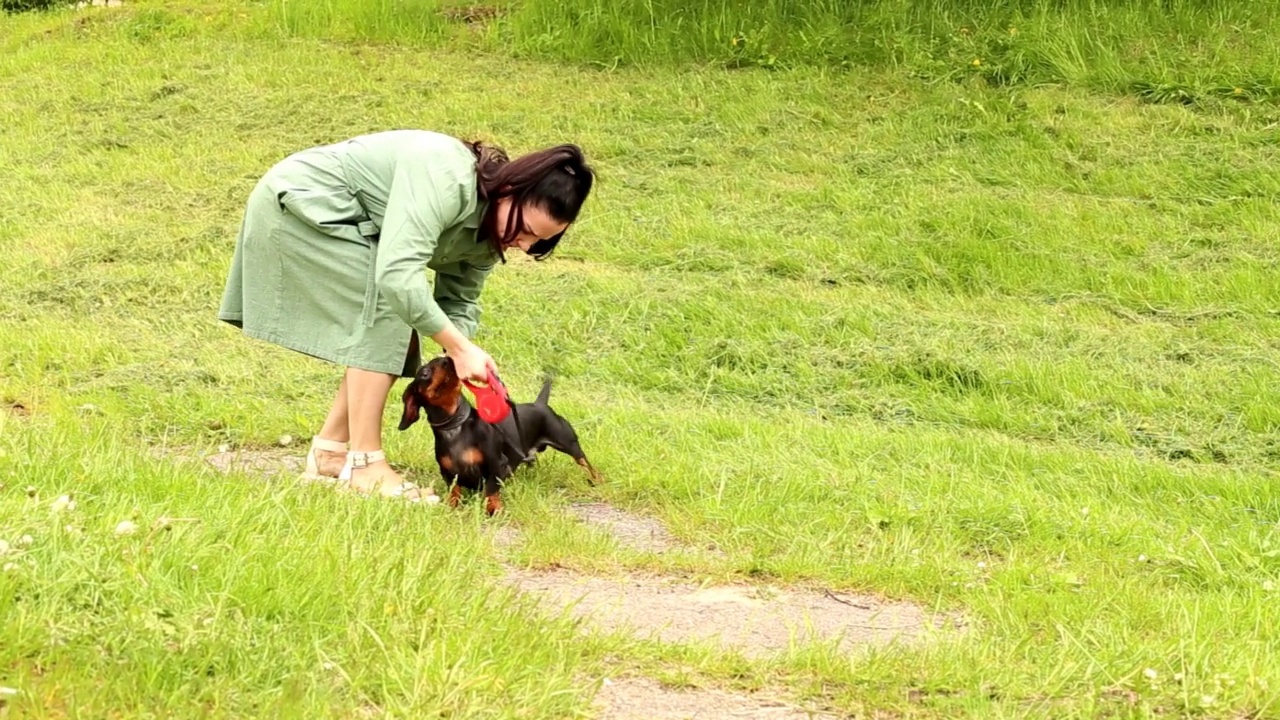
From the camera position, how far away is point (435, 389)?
4469 millimetres

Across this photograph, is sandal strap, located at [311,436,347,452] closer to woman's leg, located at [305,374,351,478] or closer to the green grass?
woman's leg, located at [305,374,351,478]

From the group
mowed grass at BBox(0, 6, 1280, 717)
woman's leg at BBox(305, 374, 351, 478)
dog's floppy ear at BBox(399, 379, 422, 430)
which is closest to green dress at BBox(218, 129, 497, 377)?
dog's floppy ear at BBox(399, 379, 422, 430)

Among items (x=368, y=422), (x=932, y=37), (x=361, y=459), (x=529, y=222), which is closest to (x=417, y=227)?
(x=529, y=222)

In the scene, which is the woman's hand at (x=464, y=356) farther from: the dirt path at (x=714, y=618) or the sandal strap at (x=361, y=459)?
the sandal strap at (x=361, y=459)

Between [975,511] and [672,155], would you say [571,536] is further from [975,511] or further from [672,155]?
[672,155]

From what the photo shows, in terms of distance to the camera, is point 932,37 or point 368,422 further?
point 932,37

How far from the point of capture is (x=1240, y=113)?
35.6ft

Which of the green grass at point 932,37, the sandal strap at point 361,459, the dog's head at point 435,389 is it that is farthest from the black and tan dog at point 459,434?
the green grass at point 932,37

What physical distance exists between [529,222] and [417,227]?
1.20 ft

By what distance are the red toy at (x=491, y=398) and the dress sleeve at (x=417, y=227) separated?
24 centimetres

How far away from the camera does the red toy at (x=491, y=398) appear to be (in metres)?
4.32

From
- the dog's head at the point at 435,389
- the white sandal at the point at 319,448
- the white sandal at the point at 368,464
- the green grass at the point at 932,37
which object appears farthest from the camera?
the green grass at the point at 932,37

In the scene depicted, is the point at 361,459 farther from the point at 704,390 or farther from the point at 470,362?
the point at 704,390

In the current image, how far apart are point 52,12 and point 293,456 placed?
13.6 metres
